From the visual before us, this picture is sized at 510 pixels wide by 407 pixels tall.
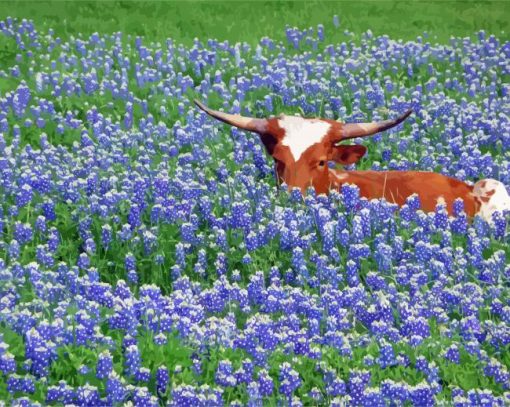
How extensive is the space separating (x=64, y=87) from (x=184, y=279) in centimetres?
643

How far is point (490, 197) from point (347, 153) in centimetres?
121

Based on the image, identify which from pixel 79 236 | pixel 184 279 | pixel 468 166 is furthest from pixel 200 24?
pixel 184 279

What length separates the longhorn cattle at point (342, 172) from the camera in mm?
8570

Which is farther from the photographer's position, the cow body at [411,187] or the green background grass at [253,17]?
the green background grass at [253,17]

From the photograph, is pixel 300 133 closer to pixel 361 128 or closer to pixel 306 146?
pixel 306 146

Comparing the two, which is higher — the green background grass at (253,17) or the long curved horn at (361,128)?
the green background grass at (253,17)

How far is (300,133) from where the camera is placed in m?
8.62

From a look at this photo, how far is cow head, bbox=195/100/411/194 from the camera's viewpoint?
8547mm

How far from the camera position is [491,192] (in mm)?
8906

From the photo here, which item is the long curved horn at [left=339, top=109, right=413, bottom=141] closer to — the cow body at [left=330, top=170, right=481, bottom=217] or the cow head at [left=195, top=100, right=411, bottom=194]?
the cow head at [left=195, top=100, right=411, bottom=194]

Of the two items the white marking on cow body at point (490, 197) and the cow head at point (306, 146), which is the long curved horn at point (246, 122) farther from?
the white marking on cow body at point (490, 197)

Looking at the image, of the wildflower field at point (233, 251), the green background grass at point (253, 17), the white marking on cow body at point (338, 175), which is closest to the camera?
the wildflower field at point (233, 251)

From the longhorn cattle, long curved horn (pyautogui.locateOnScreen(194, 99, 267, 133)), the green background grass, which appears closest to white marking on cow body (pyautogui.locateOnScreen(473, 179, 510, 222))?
the longhorn cattle

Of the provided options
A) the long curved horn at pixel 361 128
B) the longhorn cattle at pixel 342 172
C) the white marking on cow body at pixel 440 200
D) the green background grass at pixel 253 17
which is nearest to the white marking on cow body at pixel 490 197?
the longhorn cattle at pixel 342 172
